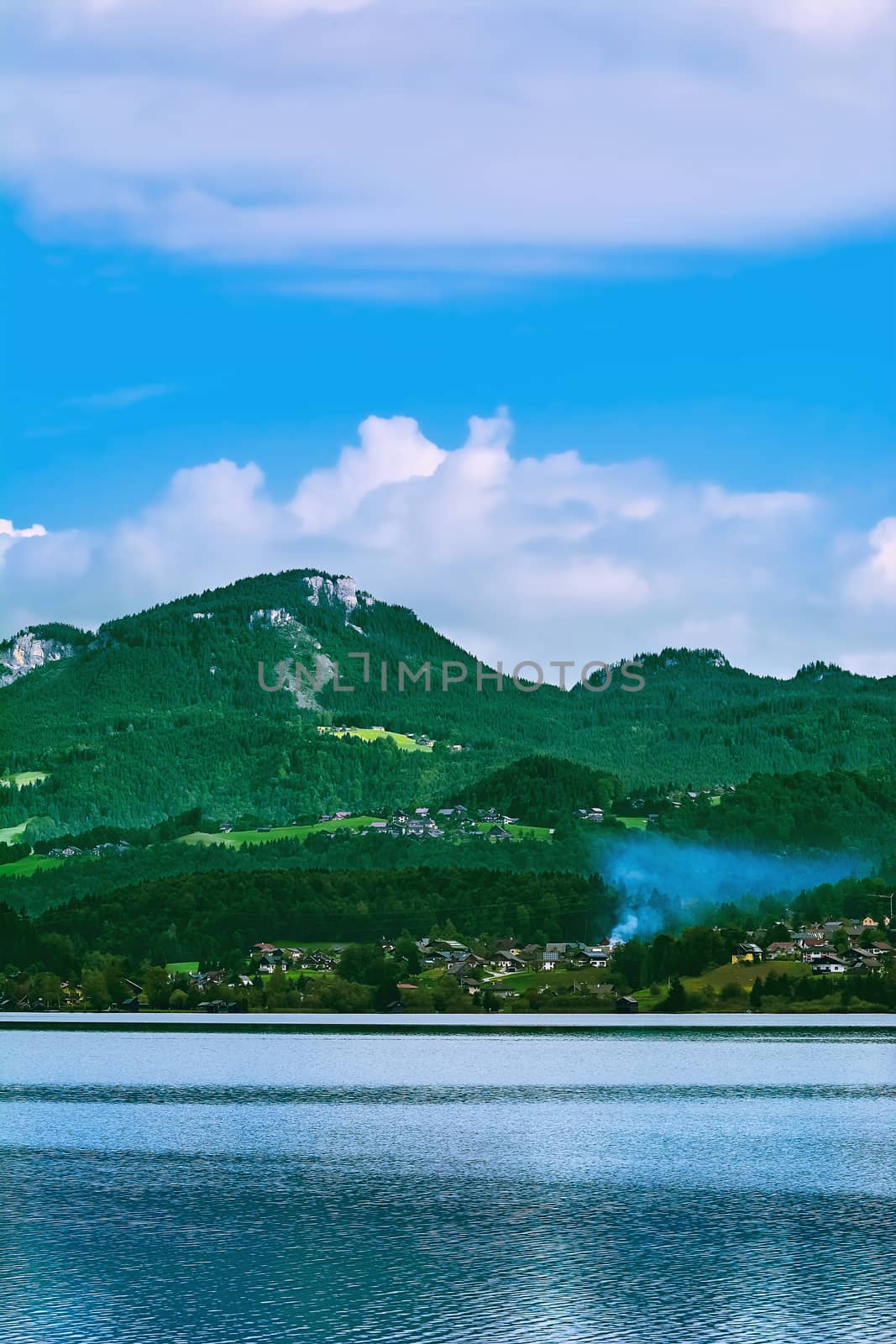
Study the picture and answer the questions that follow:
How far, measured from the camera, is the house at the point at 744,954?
597 ft

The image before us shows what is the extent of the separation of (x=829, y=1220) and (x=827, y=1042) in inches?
3517

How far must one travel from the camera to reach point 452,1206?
5088 centimetres

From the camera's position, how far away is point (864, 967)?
18000 centimetres

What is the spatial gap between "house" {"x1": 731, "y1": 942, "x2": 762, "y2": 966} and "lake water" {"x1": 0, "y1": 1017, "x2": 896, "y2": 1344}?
74.3 meters

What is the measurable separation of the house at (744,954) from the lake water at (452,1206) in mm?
74334

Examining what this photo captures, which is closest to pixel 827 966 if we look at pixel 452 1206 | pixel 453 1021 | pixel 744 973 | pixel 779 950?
pixel 779 950

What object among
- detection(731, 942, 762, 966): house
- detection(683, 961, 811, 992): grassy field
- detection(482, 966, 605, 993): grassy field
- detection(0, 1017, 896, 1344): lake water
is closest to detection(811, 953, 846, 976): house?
detection(683, 961, 811, 992): grassy field

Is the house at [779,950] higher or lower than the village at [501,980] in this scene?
higher

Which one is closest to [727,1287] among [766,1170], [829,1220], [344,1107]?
[829,1220]

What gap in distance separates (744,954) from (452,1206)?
13650 cm

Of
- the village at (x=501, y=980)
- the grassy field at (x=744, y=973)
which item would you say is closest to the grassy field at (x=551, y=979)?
the village at (x=501, y=980)

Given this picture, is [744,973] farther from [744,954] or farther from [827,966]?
[827,966]

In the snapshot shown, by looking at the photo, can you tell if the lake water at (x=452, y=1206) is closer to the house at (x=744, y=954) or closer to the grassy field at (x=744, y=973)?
the grassy field at (x=744, y=973)

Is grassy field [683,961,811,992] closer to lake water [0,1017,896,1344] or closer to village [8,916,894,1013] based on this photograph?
village [8,916,894,1013]
